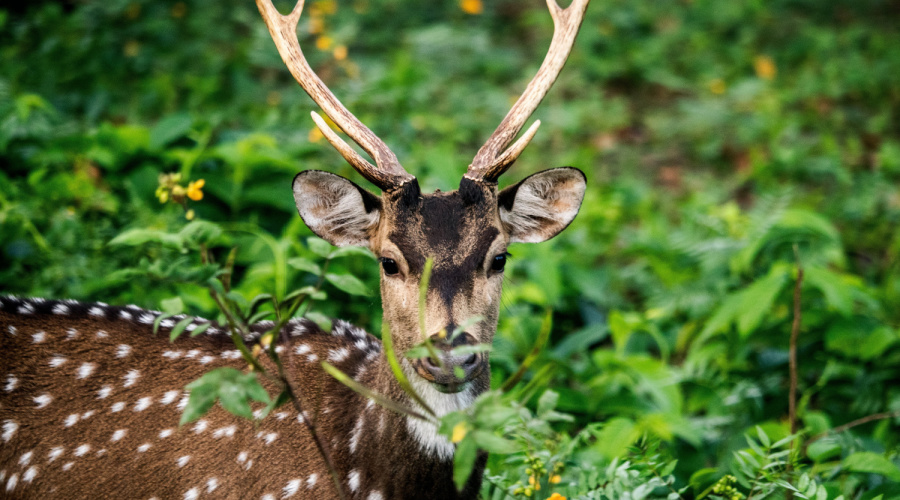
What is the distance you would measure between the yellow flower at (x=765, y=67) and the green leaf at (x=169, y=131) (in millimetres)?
6440

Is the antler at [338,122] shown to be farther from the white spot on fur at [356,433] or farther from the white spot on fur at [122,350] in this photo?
the white spot on fur at [122,350]

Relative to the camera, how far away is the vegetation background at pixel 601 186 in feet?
14.2

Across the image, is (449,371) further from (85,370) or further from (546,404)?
(85,370)

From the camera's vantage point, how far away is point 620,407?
448 centimetres

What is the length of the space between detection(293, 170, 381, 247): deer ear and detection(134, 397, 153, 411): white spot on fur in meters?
0.96

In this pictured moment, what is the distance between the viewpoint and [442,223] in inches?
118

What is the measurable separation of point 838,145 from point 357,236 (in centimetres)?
629

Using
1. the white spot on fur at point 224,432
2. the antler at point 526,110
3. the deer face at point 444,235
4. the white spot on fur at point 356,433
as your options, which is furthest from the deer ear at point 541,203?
the white spot on fur at point 224,432

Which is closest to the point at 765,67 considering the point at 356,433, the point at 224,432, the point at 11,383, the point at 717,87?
the point at 717,87

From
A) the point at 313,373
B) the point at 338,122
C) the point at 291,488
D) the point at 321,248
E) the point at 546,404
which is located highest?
the point at 338,122

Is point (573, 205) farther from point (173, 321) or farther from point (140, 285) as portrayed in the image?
point (140, 285)

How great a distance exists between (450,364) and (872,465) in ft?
6.93

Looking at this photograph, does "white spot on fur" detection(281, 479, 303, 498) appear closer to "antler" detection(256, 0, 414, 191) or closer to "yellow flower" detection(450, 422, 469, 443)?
"yellow flower" detection(450, 422, 469, 443)

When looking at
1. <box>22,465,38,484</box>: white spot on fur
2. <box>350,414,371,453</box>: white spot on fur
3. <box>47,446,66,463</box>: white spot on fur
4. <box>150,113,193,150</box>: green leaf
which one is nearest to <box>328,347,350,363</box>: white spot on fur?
<box>350,414,371,453</box>: white spot on fur
